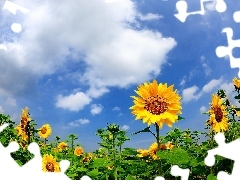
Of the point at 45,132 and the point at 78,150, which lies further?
the point at 45,132

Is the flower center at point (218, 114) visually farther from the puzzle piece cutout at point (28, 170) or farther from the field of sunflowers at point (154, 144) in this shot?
the puzzle piece cutout at point (28, 170)

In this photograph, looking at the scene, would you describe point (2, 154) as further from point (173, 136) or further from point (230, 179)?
point (173, 136)

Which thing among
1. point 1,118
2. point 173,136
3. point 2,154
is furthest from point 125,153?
point 1,118

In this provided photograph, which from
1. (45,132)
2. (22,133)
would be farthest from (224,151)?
(45,132)

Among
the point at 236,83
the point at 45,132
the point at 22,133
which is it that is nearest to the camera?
the point at 236,83

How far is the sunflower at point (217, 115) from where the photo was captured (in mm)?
3829

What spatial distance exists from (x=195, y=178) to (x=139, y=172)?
479mm

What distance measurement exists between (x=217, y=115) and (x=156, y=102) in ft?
3.20

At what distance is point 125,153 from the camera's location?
3.39 m

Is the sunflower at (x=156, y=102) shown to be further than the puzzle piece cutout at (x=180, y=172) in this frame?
Yes

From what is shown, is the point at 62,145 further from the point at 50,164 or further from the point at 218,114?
the point at 218,114

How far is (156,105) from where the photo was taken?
3037mm

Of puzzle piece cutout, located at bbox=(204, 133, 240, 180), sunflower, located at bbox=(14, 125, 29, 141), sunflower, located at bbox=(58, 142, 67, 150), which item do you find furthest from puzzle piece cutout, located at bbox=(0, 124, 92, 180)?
sunflower, located at bbox=(58, 142, 67, 150)

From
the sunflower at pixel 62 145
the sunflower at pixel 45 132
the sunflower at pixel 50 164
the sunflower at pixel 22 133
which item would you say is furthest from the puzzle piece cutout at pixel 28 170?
the sunflower at pixel 45 132
